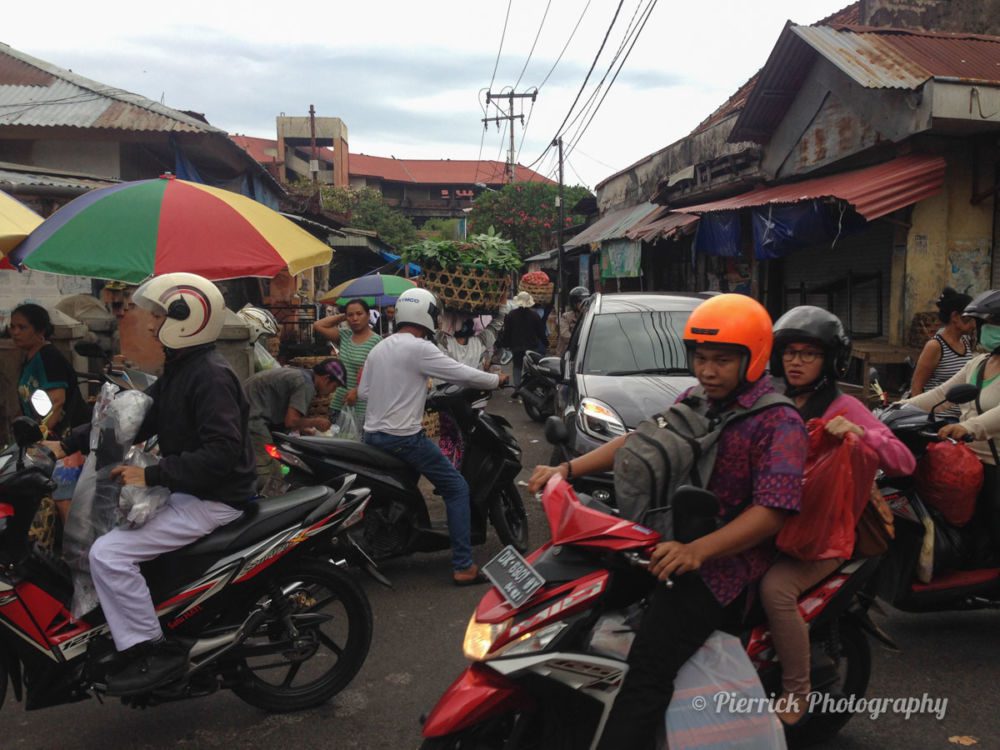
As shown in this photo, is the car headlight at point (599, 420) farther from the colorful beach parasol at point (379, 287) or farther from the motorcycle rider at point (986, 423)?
the colorful beach parasol at point (379, 287)

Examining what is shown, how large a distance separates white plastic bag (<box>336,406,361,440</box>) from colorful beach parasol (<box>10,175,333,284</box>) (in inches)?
51.0

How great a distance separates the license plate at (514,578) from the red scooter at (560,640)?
0.01 metres

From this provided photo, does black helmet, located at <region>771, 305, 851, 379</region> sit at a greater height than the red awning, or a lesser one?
lesser

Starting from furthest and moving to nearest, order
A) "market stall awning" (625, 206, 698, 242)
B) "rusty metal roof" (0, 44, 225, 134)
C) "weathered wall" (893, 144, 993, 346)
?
1. "market stall awning" (625, 206, 698, 242)
2. "rusty metal roof" (0, 44, 225, 134)
3. "weathered wall" (893, 144, 993, 346)

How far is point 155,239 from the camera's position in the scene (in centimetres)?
481

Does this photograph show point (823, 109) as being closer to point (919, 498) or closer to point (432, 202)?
point (919, 498)

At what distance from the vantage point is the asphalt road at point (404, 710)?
331 cm

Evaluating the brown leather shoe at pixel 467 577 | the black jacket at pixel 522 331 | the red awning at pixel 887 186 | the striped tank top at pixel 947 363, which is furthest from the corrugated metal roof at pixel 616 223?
the brown leather shoe at pixel 467 577

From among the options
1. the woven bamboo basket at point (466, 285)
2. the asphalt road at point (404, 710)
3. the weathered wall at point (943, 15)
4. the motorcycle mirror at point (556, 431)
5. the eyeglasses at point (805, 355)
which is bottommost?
the asphalt road at point (404, 710)

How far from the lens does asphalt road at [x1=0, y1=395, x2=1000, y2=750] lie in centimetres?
331

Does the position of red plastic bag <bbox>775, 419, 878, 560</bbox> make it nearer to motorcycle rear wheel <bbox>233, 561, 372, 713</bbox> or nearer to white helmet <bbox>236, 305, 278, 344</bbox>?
motorcycle rear wheel <bbox>233, 561, 372, 713</bbox>

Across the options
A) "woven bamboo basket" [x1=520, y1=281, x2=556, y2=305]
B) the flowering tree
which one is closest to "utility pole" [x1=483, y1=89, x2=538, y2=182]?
the flowering tree

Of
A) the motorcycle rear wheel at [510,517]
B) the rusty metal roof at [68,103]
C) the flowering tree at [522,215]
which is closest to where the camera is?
the motorcycle rear wheel at [510,517]

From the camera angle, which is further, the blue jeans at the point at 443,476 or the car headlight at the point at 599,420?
the car headlight at the point at 599,420
